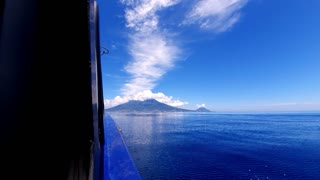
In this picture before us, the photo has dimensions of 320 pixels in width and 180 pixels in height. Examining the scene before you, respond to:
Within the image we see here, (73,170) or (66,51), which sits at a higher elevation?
(66,51)

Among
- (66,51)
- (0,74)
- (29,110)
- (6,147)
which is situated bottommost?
(6,147)

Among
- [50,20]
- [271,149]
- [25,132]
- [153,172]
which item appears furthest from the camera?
[271,149]

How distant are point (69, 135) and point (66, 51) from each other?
0.65 metres

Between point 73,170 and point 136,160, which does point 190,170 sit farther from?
point 73,170

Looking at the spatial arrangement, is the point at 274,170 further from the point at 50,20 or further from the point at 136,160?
the point at 50,20

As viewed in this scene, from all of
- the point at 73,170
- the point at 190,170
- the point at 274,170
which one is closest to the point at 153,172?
the point at 190,170

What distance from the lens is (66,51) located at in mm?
1327

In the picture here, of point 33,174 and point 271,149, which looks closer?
point 33,174

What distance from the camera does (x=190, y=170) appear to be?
74.1 feet

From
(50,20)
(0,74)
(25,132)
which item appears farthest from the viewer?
(50,20)

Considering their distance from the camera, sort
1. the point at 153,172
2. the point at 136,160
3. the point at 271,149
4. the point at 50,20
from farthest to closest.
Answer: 1. the point at 271,149
2. the point at 136,160
3. the point at 153,172
4. the point at 50,20

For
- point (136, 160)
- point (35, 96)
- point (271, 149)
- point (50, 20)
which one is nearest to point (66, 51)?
point (50, 20)

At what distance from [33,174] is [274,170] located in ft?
92.9

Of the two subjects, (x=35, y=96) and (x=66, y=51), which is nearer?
(x=35, y=96)
